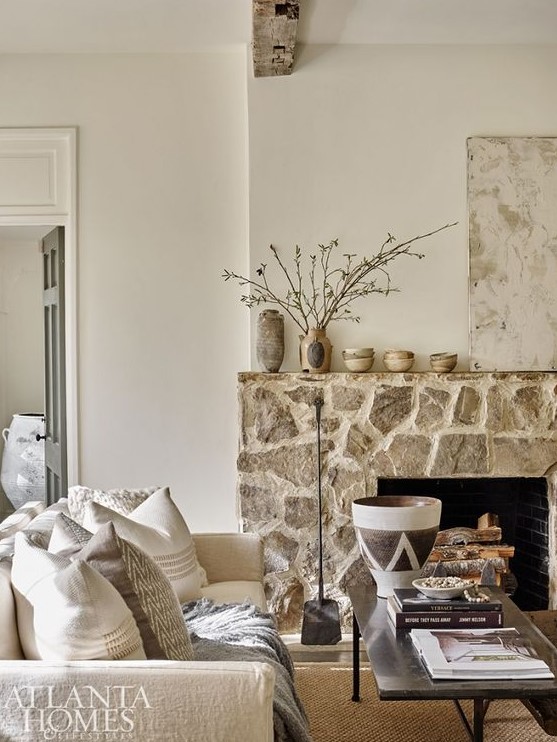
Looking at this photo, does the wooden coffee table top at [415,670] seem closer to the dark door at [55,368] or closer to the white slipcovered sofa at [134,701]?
the white slipcovered sofa at [134,701]

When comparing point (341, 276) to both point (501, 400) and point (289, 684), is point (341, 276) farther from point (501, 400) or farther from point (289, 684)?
point (289, 684)

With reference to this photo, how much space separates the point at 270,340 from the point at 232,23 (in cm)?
153

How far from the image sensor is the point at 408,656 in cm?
237

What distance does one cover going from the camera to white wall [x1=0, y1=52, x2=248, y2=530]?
14.7ft

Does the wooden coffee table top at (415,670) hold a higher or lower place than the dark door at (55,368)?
lower

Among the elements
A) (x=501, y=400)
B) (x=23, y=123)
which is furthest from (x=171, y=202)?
(x=501, y=400)

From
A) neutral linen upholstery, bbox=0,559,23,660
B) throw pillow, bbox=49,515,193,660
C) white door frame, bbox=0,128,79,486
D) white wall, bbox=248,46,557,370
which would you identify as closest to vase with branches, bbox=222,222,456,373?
white wall, bbox=248,46,557,370

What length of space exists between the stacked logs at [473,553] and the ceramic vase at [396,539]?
1.30 m

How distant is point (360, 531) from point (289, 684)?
2.55 feet

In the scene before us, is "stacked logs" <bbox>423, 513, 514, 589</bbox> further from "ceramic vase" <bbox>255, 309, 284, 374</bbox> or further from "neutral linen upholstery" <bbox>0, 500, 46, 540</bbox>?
"neutral linen upholstery" <bbox>0, 500, 46, 540</bbox>

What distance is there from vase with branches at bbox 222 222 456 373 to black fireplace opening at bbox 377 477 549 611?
3.07 ft

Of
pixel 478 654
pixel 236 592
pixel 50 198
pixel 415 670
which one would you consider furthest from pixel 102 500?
pixel 50 198

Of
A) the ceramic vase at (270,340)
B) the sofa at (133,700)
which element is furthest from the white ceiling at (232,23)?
the sofa at (133,700)

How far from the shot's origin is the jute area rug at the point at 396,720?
297cm
